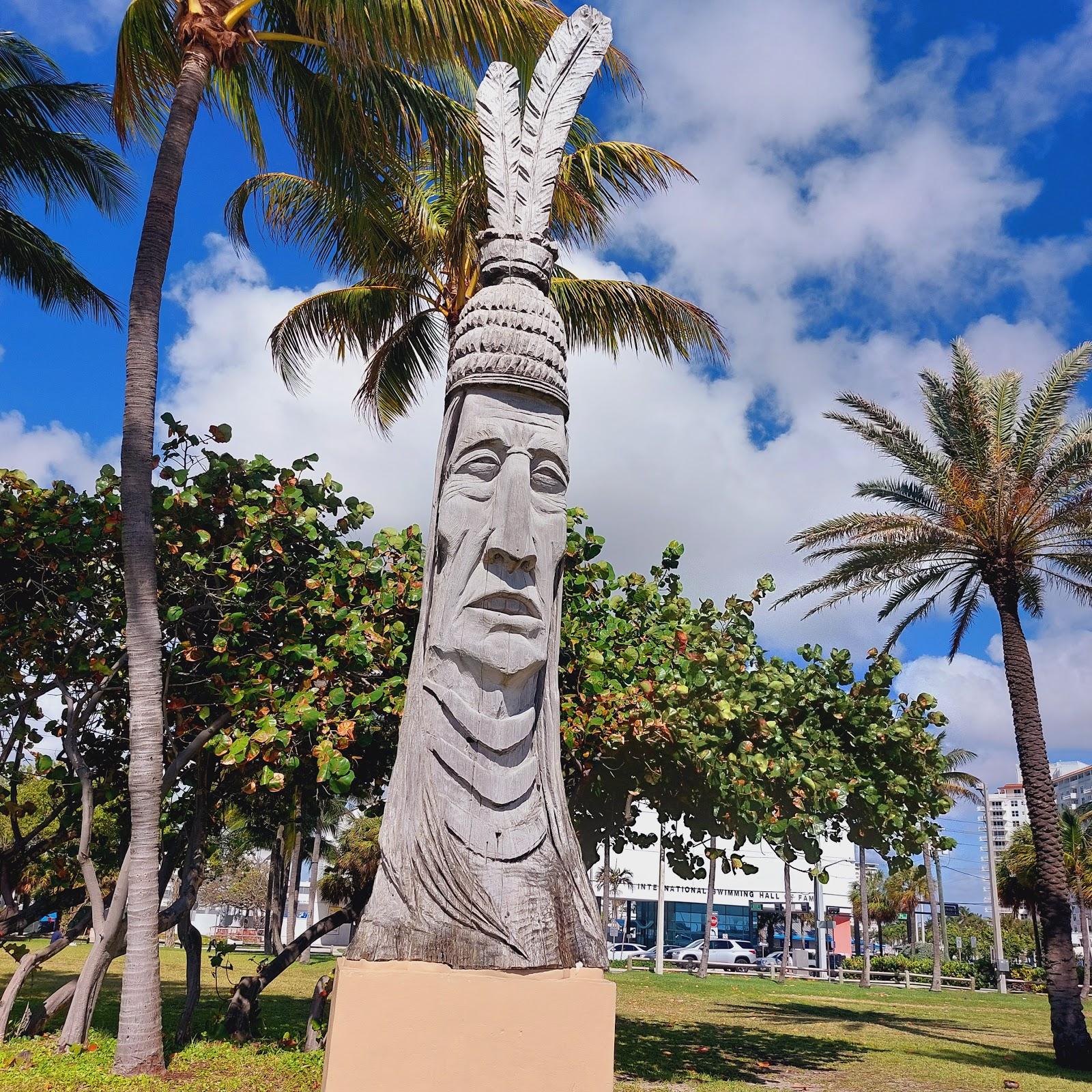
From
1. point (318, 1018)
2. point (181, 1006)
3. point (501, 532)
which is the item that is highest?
point (501, 532)

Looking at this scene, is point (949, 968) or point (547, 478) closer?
point (547, 478)

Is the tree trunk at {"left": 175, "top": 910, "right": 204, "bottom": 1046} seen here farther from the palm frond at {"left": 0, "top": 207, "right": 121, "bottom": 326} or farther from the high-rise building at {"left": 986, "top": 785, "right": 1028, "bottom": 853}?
the high-rise building at {"left": 986, "top": 785, "right": 1028, "bottom": 853}

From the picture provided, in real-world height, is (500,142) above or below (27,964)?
above

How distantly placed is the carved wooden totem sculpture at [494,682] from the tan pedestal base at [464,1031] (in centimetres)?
14

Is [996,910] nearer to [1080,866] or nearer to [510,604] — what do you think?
[1080,866]

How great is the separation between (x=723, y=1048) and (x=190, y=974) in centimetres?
701

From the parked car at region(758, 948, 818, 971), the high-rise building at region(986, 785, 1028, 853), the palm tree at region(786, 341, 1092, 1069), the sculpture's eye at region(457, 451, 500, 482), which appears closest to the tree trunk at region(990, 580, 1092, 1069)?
the palm tree at region(786, 341, 1092, 1069)

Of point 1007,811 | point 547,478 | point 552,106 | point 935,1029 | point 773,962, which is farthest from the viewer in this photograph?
point 1007,811

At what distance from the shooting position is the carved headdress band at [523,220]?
4.74m

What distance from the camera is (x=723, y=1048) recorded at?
12336mm

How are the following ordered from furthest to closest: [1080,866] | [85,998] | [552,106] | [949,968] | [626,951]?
1. [626,951]
2. [949,968]
3. [1080,866]
4. [85,998]
5. [552,106]

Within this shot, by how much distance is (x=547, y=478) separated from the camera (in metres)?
4.68

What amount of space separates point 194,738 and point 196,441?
264cm

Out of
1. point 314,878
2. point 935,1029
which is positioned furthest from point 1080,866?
point 314,878
